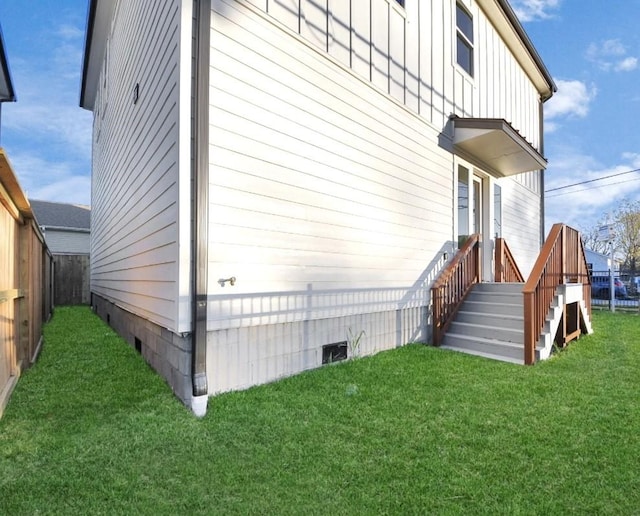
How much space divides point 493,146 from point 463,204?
118 cm

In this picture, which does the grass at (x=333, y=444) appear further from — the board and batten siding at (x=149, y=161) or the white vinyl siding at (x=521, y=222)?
the white vinyl siding at (x=521, y=222)

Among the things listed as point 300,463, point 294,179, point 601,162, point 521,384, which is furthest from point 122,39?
point 601,162

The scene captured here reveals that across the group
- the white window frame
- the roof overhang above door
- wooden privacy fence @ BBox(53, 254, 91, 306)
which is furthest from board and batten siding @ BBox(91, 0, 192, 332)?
wooden privacy fence @ BBox(53, 254, 91, 306)

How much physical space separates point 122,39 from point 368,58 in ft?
13.9

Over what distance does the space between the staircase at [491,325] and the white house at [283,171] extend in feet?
1.85

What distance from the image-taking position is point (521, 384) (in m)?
3.90

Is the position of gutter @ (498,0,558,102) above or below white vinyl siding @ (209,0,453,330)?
above

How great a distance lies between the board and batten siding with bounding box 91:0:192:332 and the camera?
322cm

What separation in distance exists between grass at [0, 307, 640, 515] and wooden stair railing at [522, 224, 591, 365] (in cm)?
70

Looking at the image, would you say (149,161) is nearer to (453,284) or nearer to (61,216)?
(453,284)

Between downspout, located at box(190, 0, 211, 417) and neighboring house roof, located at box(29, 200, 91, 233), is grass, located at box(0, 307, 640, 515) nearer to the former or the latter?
downspout, located at box(190, 0, 211, 417)

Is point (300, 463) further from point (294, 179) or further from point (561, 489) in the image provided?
point (294, 179)

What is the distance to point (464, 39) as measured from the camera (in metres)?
7.42

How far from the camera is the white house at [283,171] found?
329cm
